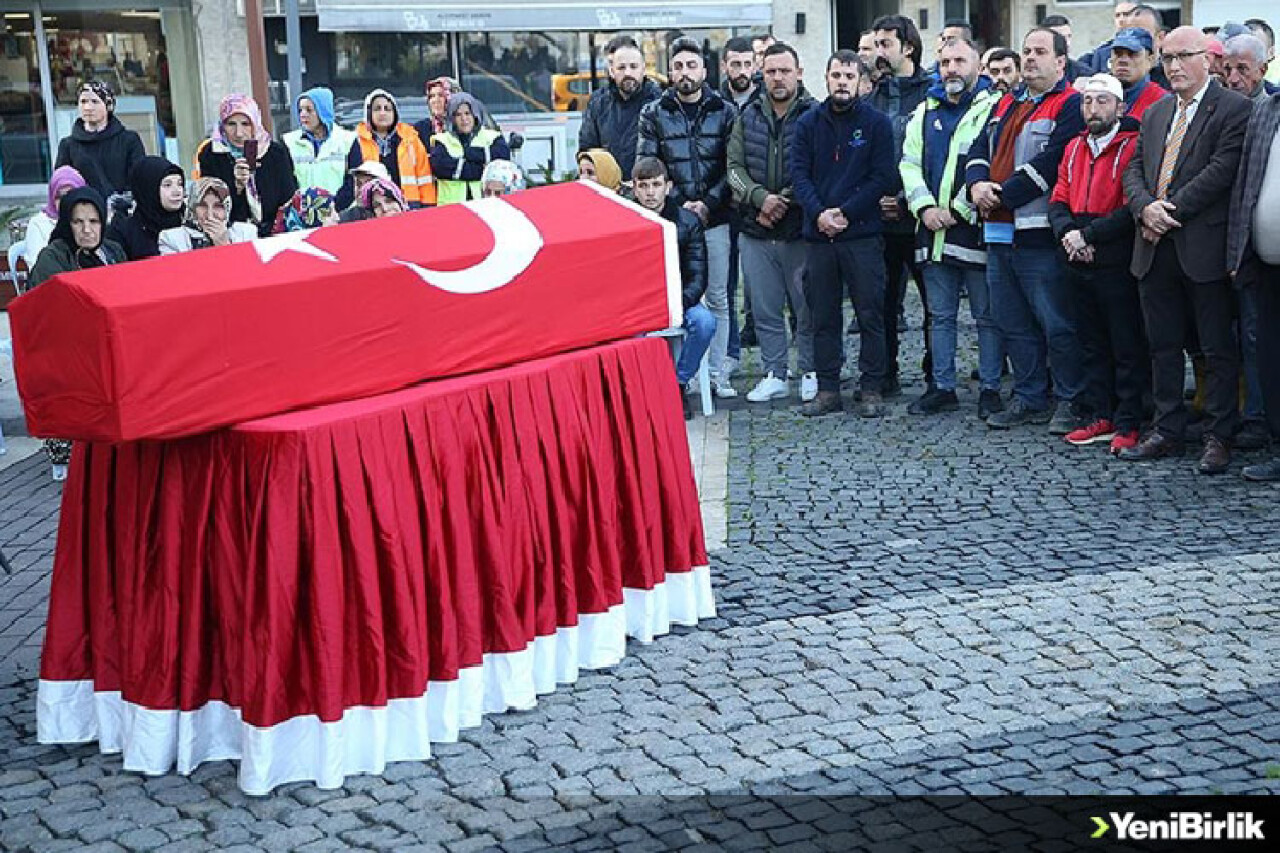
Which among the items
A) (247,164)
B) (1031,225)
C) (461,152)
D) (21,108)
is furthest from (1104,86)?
(21,108)

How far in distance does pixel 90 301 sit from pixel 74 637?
1368mm

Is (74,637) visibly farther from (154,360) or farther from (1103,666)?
(1103,666)

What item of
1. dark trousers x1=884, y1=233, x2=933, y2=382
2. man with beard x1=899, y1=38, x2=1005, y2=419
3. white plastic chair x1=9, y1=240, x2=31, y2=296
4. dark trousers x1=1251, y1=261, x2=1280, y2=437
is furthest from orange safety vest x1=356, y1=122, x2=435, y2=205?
dark trousers x1=1251, y1=261, x2=1280, y2=437

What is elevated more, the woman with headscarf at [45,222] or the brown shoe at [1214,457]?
the woman with headscarf at [45,222]

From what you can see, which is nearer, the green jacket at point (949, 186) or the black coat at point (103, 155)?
the green jacket at point (949, 186)

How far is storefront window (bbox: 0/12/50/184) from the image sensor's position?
18.3m

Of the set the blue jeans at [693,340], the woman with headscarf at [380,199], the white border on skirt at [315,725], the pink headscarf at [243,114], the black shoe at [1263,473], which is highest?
the pink headscarf at [243,114]

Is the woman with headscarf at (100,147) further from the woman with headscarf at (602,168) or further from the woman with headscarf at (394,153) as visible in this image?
the woman with headscarf at (602,168)

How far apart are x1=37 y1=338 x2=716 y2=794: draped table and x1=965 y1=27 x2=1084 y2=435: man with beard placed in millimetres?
4206

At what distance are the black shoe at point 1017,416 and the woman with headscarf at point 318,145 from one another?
18.8ft

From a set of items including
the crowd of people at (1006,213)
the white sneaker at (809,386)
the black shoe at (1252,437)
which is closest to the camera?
the crowd of people at (1006,213)

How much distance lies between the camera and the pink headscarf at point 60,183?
10758mm

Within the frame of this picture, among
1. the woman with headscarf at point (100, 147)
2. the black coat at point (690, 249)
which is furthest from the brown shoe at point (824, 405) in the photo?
the woman with headscarf at point (100, 147)

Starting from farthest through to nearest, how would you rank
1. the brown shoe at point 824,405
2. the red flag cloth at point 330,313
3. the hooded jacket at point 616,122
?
the hooded jacket at point 616,122 → the brown shoe at point 824,405 → the red flag cloth at point 330,313
